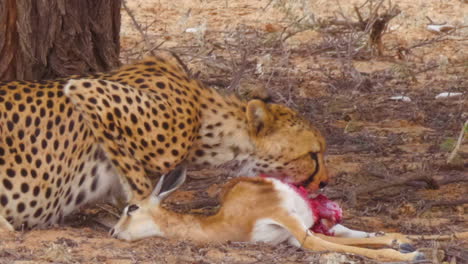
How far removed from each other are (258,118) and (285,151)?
18cm

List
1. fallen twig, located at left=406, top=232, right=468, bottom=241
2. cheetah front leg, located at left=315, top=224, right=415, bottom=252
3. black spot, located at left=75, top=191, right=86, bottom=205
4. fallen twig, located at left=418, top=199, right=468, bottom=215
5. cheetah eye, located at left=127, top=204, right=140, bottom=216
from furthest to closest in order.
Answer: fallen twig, located at left=418, top=199, right=468, bottom=215, black spot, located at left=75, top=191, right=86, bottom=205, cheetah eye, located at left=127, top=204, right=140, bottom=216, fallen twig, located at left=406, top=232, right=468, bottom=241, cheetah front leg, located at left=315, top=224, right=415, bottom=252

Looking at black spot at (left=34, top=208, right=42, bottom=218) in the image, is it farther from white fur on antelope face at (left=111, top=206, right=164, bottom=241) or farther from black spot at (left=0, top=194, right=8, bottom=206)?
white fur on antelope face at (left=111, top=206, right=164, bottom=241)

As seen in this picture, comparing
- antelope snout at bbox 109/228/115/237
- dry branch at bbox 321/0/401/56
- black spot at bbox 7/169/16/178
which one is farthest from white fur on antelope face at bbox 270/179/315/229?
dry branch at bbox 321/0/401/56

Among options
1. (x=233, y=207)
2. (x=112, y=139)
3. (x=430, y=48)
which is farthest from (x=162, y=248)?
(x=430, y=48)

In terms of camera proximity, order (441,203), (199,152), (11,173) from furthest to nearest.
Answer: (441,203) < (199,152) < (11,173)

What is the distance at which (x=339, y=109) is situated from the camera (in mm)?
6090

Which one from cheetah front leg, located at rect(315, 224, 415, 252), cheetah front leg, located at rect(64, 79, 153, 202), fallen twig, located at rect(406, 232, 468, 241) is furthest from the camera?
cheetah front leg, located at rect(64, 79, 153, 202)

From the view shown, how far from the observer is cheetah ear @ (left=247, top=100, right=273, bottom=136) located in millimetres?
4219

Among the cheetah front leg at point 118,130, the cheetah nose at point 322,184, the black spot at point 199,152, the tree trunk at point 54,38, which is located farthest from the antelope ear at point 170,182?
the tree trunk at point 54,38

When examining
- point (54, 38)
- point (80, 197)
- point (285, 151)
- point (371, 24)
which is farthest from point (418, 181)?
point (371, 24)

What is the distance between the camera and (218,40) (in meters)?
7.33

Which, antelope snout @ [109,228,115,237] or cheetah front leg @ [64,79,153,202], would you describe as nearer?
antelope snout @ [109,228,115,237]

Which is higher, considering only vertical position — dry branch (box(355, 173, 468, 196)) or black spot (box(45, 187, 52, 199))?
black spot (box(45, 187, 52, 199))

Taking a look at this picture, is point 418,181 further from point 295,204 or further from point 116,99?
point 116,99
